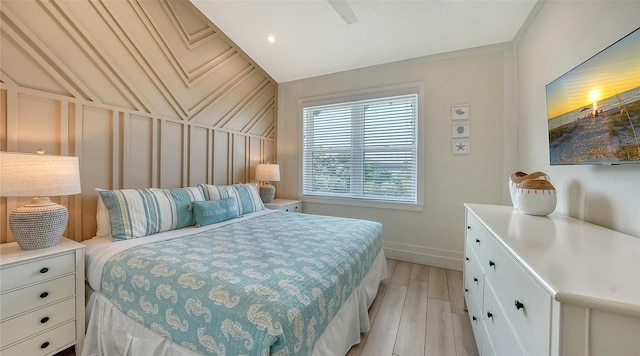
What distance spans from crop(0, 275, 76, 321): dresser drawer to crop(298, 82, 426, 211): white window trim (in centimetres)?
273

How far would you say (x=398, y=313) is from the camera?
6.50 ft

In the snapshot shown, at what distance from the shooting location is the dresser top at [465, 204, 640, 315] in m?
0.56

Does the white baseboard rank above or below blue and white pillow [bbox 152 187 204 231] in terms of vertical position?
below

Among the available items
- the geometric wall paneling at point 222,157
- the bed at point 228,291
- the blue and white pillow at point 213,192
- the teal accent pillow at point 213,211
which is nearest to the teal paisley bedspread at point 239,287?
the bed at point 228,291

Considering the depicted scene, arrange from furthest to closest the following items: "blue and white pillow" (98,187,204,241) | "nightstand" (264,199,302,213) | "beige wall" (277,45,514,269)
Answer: "nightstand" (264,199,302,213)
"beige wall" (277,45,514,269)
"blue and white pillow" (98,187,204,241)

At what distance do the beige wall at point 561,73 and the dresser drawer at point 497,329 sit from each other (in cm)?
67

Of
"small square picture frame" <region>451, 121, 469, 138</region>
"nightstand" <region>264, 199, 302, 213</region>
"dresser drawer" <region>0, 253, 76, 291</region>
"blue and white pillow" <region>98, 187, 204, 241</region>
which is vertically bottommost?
"dresser drawer" <region>0, 253, 76, 291</region>

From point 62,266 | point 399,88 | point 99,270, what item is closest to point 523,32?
Result: point 399,88

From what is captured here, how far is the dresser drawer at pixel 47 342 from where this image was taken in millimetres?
1300

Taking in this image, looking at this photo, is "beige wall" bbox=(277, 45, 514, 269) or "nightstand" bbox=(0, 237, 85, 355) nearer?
"nightstand" bbox=(0, 237, 85, 355)

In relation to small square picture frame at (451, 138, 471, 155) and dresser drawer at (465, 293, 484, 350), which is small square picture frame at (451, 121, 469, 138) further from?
dresser drawer at (465, 293, 484, 350)

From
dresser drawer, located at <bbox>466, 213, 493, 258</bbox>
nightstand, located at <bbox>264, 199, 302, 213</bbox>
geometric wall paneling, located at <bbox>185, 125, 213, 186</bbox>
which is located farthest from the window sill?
geometric wall paneling, located at <bbox>185, 125, 213, 186</bbox>

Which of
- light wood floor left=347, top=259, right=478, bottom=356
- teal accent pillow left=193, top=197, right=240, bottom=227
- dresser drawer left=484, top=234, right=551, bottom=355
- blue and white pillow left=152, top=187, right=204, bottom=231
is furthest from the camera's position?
teal accent pillow left=193, top=197, right=240, bottom=227

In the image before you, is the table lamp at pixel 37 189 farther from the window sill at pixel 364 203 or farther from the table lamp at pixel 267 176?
the window sill at pixel 364 203
